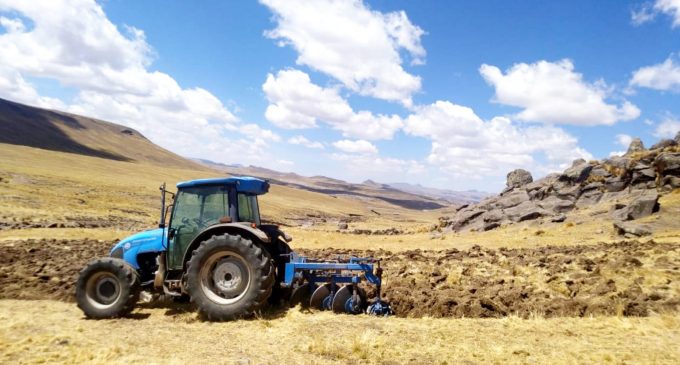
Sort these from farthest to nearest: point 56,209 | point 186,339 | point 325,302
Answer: point 56,209, point 325,302, point 186,339

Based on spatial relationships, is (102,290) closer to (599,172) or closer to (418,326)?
(418,326)

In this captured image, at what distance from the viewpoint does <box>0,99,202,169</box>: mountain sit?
134m

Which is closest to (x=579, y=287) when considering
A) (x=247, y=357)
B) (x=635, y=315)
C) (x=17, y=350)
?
(x=635, y=315)

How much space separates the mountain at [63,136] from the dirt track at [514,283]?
136 meters

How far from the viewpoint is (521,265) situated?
13.0m

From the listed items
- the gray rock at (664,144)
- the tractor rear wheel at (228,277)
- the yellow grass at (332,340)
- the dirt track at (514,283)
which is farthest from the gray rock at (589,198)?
the tractor rear wheel at (228,277)

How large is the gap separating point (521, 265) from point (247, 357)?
10.1 m

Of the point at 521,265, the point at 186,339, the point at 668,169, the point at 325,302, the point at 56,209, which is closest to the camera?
the point at 186,339

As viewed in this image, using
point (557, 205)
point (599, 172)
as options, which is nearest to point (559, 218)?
point (557, 205)

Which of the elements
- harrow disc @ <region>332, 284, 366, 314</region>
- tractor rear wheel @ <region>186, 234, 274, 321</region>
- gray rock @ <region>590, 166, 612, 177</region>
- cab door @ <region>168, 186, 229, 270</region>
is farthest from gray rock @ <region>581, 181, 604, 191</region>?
cab door @ <region>168, 186, 229, 270</region>

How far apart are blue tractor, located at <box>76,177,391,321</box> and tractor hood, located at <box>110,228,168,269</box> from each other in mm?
21

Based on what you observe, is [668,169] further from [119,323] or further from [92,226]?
[92,226]

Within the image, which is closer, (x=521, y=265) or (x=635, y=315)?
(x=635, y=315)

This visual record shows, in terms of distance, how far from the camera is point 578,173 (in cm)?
3503
